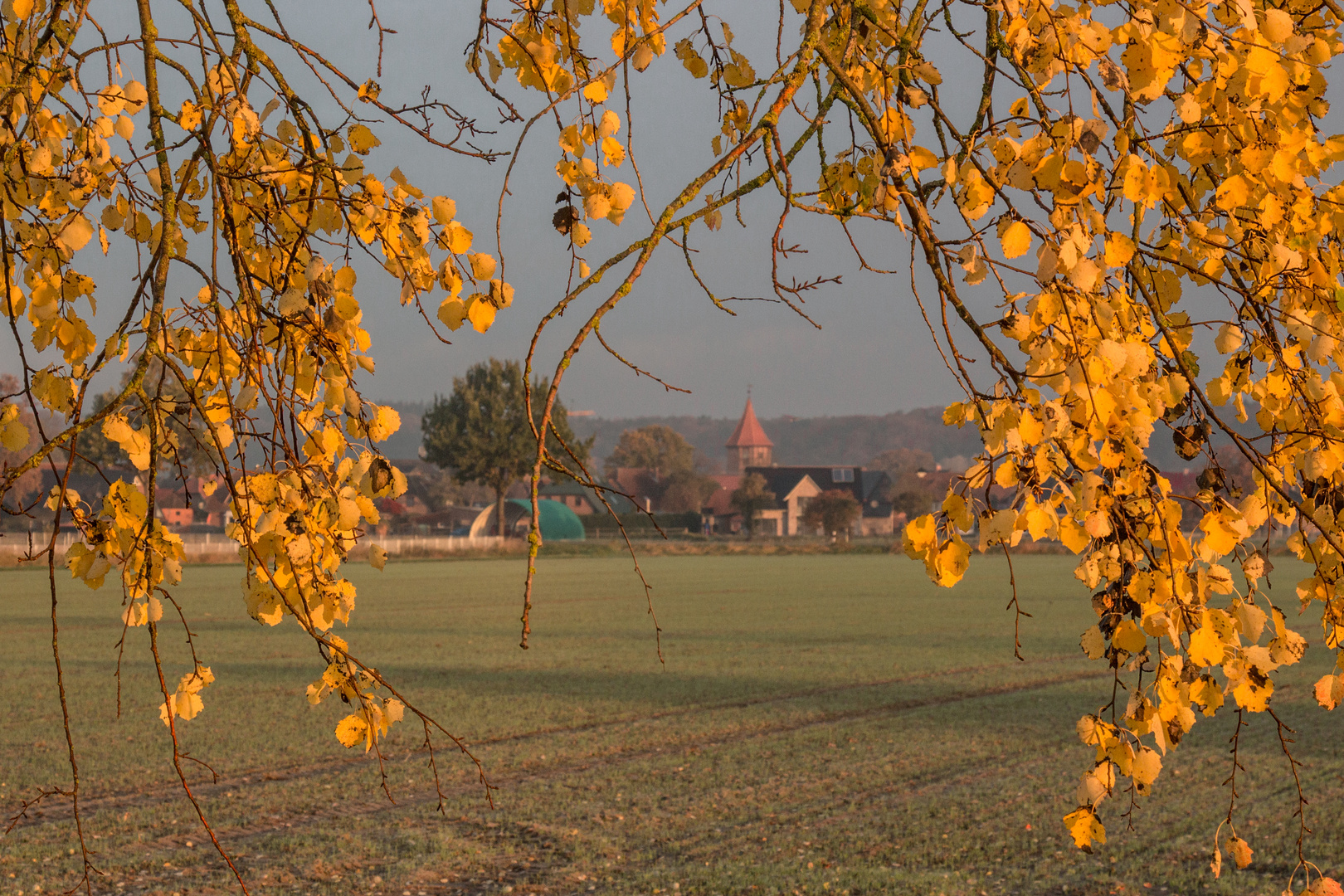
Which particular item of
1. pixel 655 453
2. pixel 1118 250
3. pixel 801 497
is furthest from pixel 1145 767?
pixel 655 453

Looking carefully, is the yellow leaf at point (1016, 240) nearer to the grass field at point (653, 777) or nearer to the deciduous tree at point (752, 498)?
the grass field at point (653, 777)

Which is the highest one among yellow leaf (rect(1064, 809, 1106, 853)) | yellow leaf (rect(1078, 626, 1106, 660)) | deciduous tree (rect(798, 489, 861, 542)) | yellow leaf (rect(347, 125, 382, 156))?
yellow leaf (rect(347, 125, 382, 156))

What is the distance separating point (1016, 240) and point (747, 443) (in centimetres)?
13747

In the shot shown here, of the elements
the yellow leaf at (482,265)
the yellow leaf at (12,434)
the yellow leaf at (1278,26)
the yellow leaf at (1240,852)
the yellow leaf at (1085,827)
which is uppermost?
the yellow leaf at (1278,26)

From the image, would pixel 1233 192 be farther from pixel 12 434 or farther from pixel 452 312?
pixel 12 434

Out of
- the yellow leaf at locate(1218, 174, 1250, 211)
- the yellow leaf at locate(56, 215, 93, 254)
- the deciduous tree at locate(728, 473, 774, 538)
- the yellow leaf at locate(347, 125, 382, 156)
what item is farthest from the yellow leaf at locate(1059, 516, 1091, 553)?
the deciduous tree at locate(728, 473, 774, 538)

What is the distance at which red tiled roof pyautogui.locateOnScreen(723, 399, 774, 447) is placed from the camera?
139 metres

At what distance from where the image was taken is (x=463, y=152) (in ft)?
7.21

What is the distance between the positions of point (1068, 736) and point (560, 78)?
28.5 feet

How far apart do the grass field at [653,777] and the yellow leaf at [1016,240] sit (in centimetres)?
477

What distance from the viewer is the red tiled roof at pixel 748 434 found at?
A: 138625 millimetres

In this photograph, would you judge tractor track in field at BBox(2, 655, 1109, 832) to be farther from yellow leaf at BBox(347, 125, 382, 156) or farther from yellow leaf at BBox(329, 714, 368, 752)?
yellow leaf at BBox(347, 125, 382, 156)

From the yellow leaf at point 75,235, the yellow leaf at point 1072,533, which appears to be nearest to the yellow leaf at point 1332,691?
the yellow leaf at point 1072,533

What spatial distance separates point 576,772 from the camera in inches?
328
